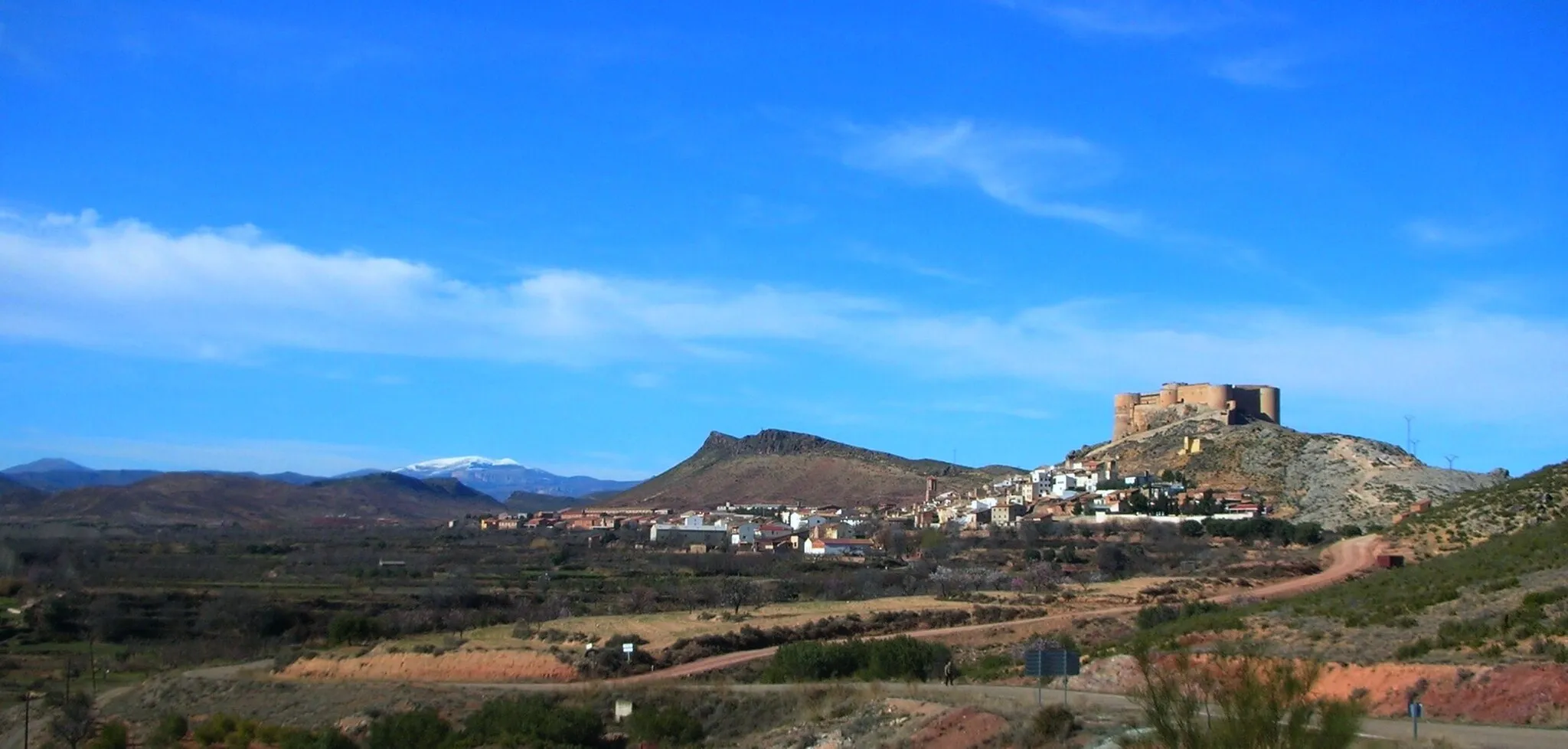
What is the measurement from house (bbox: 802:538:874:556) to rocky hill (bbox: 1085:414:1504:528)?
19.1 m

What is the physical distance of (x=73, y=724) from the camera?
86.6ft

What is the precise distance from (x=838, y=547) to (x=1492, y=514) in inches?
1488

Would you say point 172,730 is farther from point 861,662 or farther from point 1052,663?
point 1052,663

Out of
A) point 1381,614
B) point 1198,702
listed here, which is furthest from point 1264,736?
point 1381,614

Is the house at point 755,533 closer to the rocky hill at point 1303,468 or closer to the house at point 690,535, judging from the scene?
the house at point 690,535

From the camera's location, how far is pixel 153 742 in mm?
25062

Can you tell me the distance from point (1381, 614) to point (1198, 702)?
15542 millimetres

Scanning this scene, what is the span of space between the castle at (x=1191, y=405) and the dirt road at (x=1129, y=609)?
148 feet

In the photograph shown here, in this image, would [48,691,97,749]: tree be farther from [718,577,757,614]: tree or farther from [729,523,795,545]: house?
[729,523,795,545]: house

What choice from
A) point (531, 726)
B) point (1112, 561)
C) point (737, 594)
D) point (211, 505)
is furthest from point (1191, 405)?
point (211, 505)

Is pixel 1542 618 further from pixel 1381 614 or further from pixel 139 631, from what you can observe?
pixel 139 631

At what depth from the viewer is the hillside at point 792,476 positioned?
122688mm

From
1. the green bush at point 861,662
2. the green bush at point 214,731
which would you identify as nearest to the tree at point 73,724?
the green bush at point 214,731

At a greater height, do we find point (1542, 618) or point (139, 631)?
point (1542, 618)
